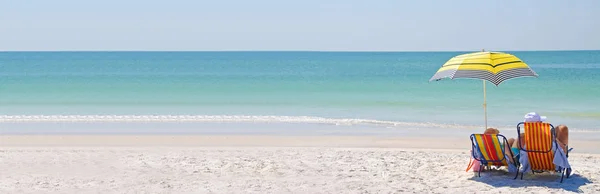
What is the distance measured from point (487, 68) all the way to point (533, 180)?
1213mm

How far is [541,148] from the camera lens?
735 centimetres

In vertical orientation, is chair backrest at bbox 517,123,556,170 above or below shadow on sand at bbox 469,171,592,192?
above

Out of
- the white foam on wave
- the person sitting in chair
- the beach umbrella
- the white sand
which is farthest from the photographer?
the white foam on wave

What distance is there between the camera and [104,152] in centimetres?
1013

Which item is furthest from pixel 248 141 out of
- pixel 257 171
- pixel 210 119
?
pixel 210 119

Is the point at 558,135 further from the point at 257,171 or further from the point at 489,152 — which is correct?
the point at 257,171

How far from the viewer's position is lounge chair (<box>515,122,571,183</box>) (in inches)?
286

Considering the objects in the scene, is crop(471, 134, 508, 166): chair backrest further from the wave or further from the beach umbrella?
the wave

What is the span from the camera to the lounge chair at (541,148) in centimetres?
725

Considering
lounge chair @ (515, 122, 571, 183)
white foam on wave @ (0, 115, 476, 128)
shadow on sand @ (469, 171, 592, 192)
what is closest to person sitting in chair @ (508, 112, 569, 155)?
lounge chair @ (515, 122, 571, 183)

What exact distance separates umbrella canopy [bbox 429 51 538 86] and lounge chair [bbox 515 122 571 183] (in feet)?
2.05

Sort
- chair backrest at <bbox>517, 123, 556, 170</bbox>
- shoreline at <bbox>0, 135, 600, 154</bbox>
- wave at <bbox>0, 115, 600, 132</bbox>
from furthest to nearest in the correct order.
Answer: wave at <bbox>0, 115, 600, 132</bbox> < shoreline at <bbox>0, 135, 600, 154</bbox> < chair backrest at <bbox>517, 123, 556, 170</bbox>

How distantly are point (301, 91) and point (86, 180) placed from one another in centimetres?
2389

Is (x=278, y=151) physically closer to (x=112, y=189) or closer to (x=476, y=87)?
(x=112, y=189)
